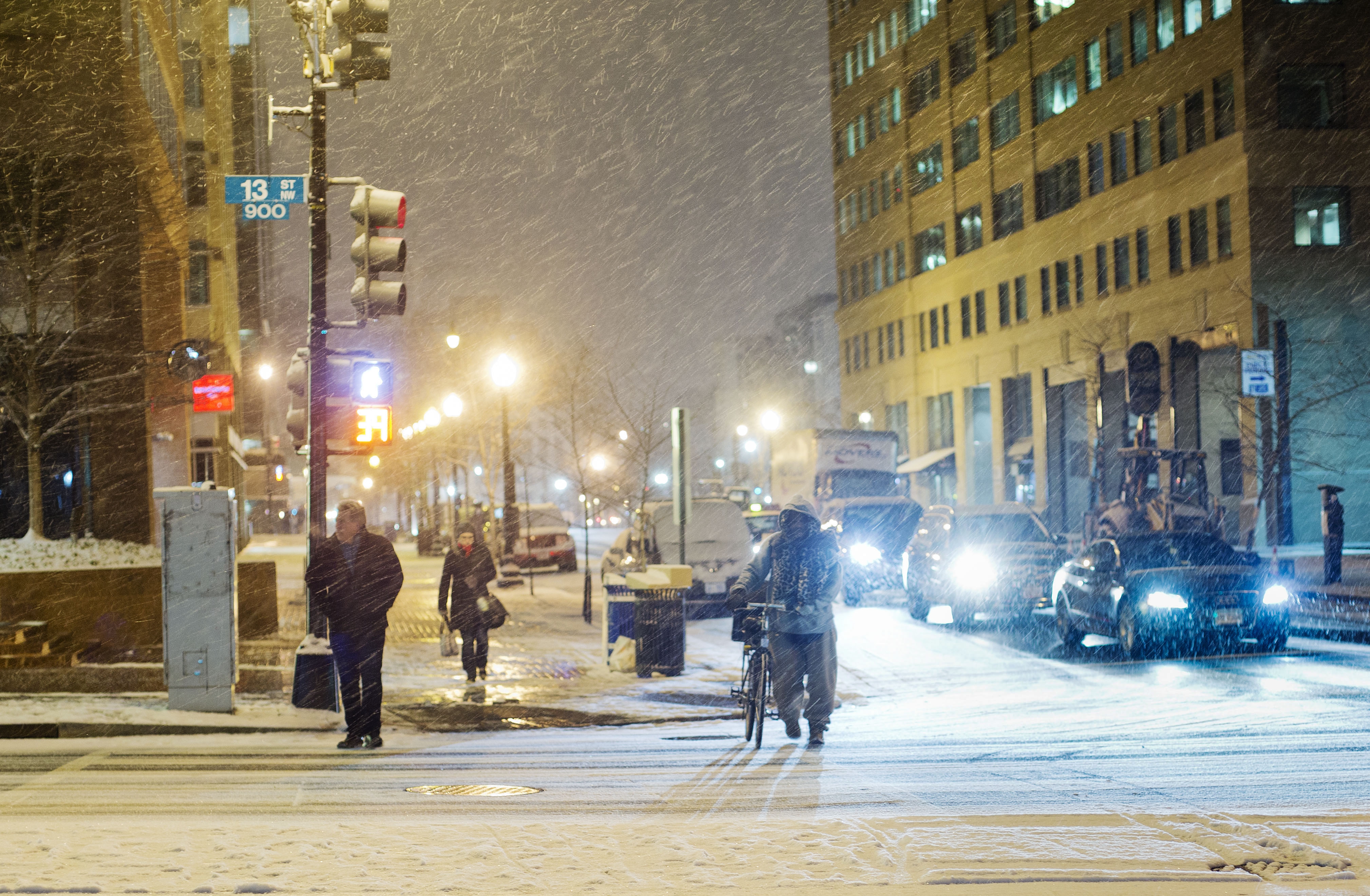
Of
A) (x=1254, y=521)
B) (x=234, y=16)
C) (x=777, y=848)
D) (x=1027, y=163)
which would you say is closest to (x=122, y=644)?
(x=777, y=848)

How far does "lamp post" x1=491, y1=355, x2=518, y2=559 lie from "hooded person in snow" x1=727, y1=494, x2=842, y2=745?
18.4 meters

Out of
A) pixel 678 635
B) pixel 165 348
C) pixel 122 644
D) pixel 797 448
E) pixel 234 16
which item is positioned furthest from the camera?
pixel 234 16

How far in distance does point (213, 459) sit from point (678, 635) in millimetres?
32404

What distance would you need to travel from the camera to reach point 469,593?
1492cm

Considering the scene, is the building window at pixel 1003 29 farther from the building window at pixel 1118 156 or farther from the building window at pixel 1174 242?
the building window at pixel 1174 242

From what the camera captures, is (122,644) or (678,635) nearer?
(678,635)

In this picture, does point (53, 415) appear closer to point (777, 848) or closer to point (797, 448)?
point (777, 848)

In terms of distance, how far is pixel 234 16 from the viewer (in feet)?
203

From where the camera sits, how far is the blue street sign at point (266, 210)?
40.5ft

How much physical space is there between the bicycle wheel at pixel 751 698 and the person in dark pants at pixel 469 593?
17.3 ft

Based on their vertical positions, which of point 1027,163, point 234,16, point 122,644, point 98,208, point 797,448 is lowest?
point 122,644

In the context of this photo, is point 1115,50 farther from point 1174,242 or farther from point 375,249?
point 375,249

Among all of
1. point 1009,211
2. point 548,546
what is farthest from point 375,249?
point 1009,211

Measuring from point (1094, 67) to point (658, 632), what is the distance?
1589 inches
